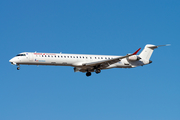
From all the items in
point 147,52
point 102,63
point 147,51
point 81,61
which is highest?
point 147,51

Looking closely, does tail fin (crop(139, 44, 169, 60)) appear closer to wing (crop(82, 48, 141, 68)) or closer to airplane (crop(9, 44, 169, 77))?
airplane (crop(9, 44, 169, 77))

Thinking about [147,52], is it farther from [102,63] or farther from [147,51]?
[102,63]

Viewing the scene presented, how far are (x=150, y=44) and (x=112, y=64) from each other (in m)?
6.87

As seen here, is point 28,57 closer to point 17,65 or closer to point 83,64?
point 17,65

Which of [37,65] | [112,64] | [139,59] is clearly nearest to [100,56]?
[112,64]

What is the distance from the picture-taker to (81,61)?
41500 millimetres

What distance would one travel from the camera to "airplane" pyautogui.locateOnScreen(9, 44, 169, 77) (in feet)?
131

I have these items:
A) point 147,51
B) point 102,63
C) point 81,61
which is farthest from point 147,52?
point 81,61

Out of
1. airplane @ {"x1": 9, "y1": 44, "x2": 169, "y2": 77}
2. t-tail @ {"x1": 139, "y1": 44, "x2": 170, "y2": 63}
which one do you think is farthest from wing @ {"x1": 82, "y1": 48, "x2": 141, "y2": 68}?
t-tail @ {"x1": 139, "y1": 44, "x2": 170, "y2": 63}

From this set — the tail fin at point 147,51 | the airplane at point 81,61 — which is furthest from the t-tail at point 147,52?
the airplane at point 81,61

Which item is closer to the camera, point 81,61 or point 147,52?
point 81,61

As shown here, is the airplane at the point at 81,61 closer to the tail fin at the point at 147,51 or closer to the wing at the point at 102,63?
the wing at the point at 102,63

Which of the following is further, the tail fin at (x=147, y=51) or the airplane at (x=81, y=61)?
the tail fin at (x=147, y=51)

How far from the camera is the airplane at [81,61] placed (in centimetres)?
4007
